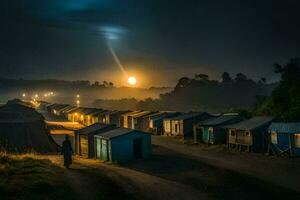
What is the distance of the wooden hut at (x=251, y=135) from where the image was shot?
1528 inches

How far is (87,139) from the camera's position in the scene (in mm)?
39469

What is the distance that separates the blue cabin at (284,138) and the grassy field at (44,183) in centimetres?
2032

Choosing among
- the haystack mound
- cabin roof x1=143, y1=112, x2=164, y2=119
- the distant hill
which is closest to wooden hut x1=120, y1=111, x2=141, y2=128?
cabin roof x1=143, y1=112, x2=164, y2=119


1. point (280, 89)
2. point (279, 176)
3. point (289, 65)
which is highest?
point (289, 65)

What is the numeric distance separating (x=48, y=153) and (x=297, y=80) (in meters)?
45.7

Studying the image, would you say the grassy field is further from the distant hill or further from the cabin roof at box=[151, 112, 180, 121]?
the distant hill

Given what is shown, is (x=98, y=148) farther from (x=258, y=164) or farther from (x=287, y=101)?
(x=287, y=101)

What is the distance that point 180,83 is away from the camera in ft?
601

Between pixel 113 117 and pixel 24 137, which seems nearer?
pixel 24 137

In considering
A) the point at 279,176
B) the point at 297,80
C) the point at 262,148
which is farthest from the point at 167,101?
the point at 279,176

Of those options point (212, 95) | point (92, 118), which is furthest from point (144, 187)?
point (212, 95)

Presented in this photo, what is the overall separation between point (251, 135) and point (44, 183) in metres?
26.7

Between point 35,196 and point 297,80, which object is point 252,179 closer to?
point 35,196

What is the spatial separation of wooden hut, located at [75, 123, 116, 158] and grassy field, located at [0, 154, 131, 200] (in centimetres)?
1473
